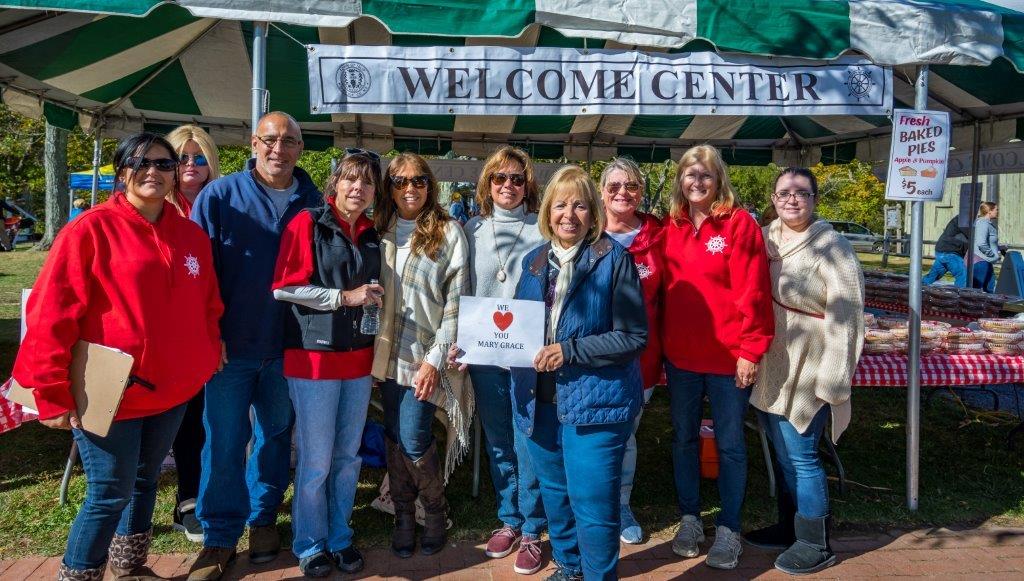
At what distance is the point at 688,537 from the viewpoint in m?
3.47

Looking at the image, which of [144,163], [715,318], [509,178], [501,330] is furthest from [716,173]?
[144,163]

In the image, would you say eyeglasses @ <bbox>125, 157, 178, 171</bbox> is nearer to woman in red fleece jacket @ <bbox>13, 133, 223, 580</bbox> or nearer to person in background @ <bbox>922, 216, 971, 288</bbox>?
woman in red fleece jacket @ <bbox>13, 133, 223, 580</bbox>

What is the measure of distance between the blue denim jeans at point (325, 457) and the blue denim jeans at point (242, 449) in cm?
14

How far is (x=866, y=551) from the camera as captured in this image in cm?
355

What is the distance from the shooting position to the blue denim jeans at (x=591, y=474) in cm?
266

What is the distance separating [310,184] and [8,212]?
2850cm

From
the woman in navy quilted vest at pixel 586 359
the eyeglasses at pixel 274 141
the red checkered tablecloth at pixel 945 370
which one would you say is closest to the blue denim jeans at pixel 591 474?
the woman in navy quilted vest at pixel 586 359

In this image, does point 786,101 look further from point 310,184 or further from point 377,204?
point 310,184

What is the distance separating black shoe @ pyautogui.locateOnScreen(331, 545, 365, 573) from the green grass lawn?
0.90 feet

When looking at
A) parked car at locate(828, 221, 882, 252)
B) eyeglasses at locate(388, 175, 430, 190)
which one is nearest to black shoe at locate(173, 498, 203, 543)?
eyeglasses at locate(388, 175, 430, 190)

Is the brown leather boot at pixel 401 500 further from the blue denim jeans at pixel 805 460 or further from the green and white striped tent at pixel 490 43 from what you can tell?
the green and white striped tent at pixel 490 43

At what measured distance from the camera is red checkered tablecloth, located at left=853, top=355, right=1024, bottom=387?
410 cm

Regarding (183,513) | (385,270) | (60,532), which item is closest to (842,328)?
(385,270)

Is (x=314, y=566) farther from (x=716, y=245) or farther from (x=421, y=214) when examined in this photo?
(x=716, y=245)
